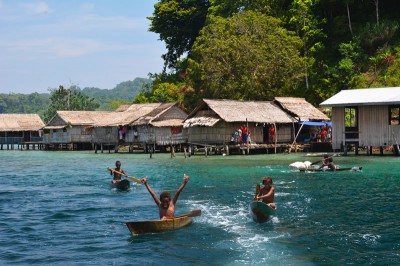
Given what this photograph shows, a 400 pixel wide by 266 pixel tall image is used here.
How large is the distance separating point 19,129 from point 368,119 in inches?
1877

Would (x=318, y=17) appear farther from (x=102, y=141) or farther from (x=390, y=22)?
(x=102, y=141)

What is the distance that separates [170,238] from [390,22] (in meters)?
44.5

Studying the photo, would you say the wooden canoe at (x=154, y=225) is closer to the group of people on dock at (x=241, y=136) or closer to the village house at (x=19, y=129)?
the group of people on dock at (x=241, y=136)

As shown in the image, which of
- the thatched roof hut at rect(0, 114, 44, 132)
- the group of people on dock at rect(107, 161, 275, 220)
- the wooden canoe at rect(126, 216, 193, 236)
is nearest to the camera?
the wooden canoe at rect(126, 216, 193, 236)

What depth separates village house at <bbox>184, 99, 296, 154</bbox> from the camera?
1729 inches

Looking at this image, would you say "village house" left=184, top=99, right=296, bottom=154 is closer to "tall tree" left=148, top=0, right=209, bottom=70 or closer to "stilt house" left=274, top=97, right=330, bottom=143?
"stilt house" left=274, top=97, right=330, bottom=143

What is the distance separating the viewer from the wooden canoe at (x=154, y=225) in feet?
46.5

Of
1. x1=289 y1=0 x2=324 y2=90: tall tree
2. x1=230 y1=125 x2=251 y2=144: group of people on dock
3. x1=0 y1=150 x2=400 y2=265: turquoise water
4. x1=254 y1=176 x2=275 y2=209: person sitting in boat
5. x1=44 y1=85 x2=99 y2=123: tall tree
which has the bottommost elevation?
x1=0 y1=150 x2=400 y2=265: turquoise water

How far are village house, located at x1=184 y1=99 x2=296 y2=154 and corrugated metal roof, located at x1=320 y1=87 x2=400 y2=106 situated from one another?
736cm

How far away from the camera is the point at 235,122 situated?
44531 mm

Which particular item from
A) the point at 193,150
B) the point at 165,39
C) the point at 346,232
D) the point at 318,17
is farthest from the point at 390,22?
the point at 346,232

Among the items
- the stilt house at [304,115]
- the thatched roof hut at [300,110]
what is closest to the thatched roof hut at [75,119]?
the thatched roof hut at [300,110]

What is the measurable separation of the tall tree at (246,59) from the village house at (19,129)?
29.8 metres

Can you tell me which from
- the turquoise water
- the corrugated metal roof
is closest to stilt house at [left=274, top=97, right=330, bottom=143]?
the corrugated metal roof
